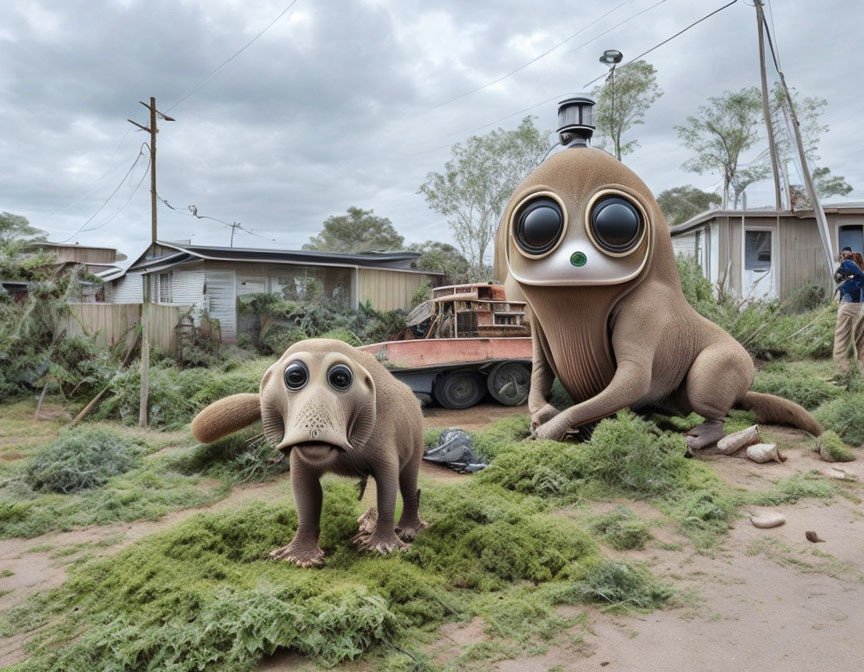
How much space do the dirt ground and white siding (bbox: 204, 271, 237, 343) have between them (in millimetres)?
10458

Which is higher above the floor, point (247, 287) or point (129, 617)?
point (247, 287)

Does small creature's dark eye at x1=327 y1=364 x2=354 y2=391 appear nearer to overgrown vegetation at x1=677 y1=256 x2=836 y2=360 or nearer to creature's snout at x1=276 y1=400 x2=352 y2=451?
creature's snout at x1=276 y1=400 x2=352 y2=451

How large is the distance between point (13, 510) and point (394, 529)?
337 cm

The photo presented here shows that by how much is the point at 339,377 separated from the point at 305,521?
35.4 inches

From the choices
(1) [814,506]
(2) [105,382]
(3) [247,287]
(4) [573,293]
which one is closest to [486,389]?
(4) [573,293]

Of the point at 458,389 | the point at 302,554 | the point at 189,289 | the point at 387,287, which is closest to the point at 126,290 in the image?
the point at 189,289

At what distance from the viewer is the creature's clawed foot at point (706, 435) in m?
5.54

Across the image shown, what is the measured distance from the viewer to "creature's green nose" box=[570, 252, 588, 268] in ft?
16.8

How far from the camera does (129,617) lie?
282 centimetres

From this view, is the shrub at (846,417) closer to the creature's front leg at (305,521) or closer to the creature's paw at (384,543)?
the creature's paw at (384,543)

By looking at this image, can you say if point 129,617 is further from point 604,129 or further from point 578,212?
point 604,129

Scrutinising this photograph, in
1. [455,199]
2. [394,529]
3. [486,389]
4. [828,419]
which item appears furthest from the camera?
[455,199]

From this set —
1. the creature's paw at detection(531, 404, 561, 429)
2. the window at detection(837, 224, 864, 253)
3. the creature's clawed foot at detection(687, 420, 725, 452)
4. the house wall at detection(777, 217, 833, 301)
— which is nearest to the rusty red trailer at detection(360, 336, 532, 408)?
the creature's paw at detection(531, 404, 561, 429)

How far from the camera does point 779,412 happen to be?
5996mm
